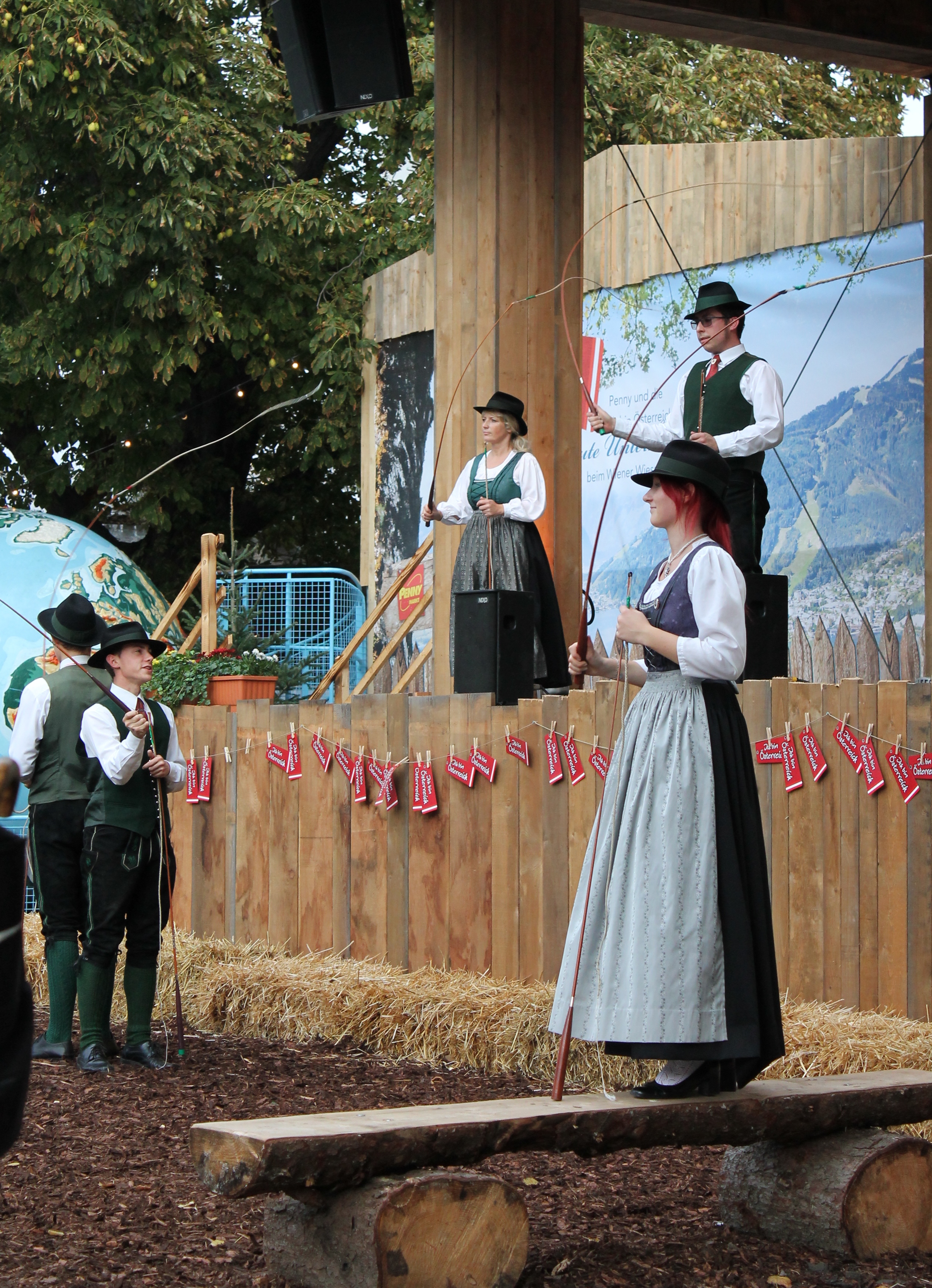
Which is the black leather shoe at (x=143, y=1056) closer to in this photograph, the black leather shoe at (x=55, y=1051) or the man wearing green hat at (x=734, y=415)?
the black leather shoe at (x=55, y=1051)

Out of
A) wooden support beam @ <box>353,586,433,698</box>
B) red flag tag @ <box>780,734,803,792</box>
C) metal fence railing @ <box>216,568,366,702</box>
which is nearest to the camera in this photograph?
red flag tag @ <box>780,734,803,792</box>

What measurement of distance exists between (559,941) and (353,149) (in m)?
12.8

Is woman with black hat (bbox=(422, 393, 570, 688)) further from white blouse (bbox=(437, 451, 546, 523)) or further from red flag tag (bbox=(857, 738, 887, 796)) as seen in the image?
red flag tag (bbox=(857, 738, 887, 796))

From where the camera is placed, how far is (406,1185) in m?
3.26

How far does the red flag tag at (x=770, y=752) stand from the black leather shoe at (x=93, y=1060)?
8.57 ft

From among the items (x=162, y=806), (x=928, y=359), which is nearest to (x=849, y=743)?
(x=162, y=806)

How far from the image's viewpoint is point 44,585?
1033 centimetres

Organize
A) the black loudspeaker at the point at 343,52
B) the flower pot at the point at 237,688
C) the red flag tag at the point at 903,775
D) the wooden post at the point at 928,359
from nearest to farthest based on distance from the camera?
the red flag tag at the point at 903,775
the black loudspeaker at the point at 343,52
the flower pot at the point at 237,688
the wooden post at the point at 928,359

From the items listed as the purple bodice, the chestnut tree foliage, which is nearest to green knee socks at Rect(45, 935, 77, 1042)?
the purple bodice

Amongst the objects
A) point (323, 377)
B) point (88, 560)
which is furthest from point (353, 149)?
point (88, 560)

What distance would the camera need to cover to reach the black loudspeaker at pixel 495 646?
22.2ft

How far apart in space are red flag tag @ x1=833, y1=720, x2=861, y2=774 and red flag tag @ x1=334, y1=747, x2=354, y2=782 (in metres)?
2.46

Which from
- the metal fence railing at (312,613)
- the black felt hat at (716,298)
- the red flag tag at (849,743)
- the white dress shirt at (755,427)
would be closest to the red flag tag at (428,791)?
the white dress shirt at (755,427)

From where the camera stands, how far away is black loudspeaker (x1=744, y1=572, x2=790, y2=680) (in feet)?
21.2
